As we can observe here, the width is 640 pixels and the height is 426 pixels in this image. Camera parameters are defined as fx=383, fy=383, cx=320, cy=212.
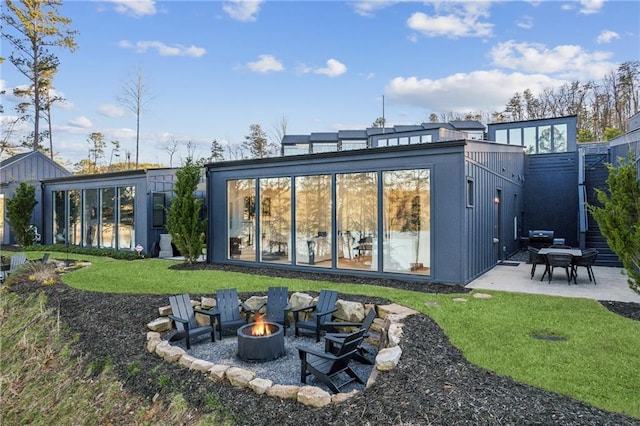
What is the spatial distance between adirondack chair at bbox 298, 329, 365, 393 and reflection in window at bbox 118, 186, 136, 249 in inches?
452

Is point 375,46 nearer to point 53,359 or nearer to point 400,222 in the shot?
point 400,222

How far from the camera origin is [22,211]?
1551 cm

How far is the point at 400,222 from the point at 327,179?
2143 millimetres

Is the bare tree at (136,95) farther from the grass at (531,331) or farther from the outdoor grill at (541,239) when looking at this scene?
the outdoor grill at (541,239)

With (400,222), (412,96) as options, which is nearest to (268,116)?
(412,96)

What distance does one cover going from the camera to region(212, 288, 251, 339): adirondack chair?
5965 millimetres

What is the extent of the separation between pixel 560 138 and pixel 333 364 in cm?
1867

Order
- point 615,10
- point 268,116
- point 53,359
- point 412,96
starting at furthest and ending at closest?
point 412,96 < point 268,116 < point 615,10 < point 53,359

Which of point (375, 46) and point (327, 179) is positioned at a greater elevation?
point (375, 46)

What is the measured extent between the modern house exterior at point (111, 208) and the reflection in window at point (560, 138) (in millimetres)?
17204

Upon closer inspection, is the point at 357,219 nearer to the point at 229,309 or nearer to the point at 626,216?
the point at 229,309

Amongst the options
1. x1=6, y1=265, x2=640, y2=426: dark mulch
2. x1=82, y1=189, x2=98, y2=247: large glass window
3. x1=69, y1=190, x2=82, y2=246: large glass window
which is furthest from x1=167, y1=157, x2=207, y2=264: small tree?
x1=69, y1=190, x2=82, y2=246: large glass window

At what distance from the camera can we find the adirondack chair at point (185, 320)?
17.6 feet

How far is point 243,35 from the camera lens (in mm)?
14539
